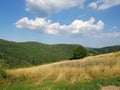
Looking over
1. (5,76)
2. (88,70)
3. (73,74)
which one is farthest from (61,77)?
(5,76)

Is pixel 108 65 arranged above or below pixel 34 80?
above

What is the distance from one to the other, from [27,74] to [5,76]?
1886 mm

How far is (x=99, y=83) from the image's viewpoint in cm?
1385

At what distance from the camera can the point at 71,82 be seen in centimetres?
1491

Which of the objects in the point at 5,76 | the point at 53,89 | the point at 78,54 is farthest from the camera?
the point at 78,54

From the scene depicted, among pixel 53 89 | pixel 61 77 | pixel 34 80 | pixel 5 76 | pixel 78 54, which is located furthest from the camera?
pixel 78 54

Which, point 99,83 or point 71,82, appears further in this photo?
point 71,82

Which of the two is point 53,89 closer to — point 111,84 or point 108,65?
point 111,84

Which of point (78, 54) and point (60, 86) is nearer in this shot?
point (60, 86)

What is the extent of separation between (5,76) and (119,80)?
9.77m

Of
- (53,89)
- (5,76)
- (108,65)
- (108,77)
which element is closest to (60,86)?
(53,89)

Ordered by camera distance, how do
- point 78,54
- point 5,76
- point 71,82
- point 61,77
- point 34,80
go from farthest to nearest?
point 78,54 → point 5,76 → point 34,80 → point 61,77 → point 71,82

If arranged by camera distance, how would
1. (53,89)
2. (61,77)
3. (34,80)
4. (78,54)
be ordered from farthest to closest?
(78,54) → (34,80) → (61,77) → (53,89)

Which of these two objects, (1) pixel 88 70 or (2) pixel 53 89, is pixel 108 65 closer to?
(1) pixel 88 70
